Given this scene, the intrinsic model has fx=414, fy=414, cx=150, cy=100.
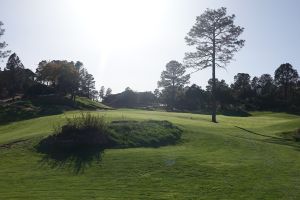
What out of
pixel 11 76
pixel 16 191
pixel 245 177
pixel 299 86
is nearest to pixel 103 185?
pixel 16 191

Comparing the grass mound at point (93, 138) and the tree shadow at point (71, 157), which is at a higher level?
the grass mound at point (93, 138)

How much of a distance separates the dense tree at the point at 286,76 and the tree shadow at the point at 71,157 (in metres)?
118

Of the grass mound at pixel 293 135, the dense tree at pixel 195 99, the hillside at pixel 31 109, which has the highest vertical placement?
the dense tree at pixel 195 99

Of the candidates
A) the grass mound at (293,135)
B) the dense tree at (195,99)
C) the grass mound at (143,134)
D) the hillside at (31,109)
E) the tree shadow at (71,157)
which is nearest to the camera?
the tree shadow at (71,157)

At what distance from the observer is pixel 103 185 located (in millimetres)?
15352

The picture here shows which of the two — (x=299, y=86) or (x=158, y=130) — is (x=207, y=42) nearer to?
(x=158, y=130)

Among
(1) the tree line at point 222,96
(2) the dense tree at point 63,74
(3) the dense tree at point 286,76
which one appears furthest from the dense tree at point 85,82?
(3) the dense tree at point 286,76

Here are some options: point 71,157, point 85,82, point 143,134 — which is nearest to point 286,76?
point 85,82

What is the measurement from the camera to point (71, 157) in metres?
19.8

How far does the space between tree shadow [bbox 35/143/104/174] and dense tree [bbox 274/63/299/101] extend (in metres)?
118

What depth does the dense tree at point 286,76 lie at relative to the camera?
13088 cm

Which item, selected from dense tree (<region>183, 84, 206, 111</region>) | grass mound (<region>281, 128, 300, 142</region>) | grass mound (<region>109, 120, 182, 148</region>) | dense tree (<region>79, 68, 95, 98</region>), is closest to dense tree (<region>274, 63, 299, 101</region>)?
dense tree (<region>183, 84, 206, 111</region>)

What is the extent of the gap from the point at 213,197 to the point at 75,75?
76.3 metres

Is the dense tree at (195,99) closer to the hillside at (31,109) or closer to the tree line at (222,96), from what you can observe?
the tree line at (222,96)
